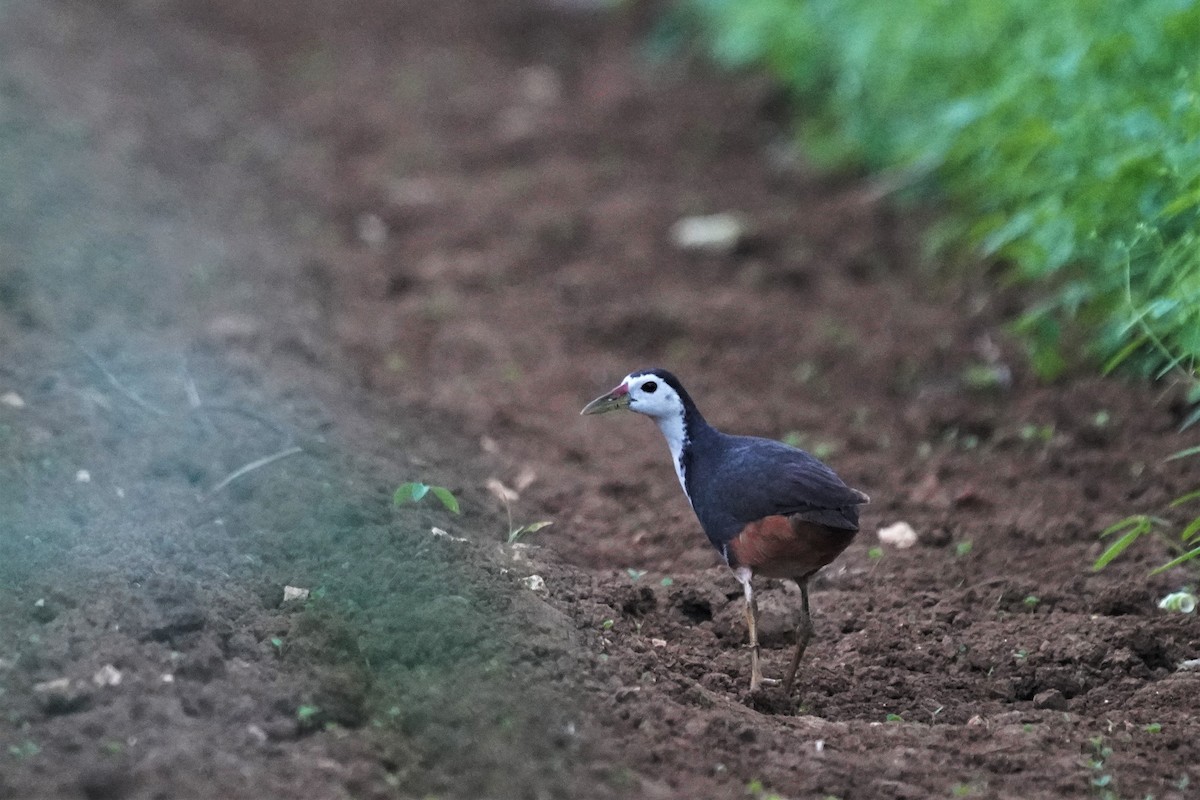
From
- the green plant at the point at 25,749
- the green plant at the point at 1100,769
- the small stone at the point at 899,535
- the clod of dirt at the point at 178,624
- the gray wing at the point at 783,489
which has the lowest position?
the green plant at the point at 25,749

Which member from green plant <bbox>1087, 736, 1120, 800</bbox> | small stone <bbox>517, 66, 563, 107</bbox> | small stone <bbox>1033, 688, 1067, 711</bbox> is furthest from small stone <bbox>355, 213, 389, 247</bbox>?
green plant <bbox>1087, 736, 1120, 800</bbox>

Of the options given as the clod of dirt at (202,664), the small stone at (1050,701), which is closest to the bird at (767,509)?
the small stone at (1050,701)

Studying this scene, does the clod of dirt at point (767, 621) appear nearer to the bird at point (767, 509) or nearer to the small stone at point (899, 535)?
the bird at point (767, 509)

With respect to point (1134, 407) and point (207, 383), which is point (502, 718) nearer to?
point (207, 383)

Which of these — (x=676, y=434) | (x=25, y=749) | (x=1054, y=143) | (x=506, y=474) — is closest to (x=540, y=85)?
(x=1054, y=143)

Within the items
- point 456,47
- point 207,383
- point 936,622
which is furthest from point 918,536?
point 456,47

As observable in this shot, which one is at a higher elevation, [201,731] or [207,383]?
[207,383]

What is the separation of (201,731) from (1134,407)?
377 cm

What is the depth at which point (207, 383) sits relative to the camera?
206 inches

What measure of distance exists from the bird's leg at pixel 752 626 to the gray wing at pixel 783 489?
0.55 ft

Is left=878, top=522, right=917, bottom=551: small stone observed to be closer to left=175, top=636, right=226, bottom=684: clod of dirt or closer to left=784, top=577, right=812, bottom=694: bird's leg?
left=784, top=577, right=812, bottom=694: bird's leg

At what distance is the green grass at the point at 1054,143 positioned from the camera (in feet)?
15.0

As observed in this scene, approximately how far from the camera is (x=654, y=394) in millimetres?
4035

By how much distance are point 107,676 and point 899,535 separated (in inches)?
105
